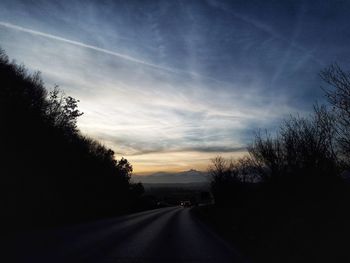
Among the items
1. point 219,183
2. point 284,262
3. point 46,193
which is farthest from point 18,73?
point 219,183

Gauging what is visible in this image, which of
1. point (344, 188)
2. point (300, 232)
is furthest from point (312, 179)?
point (300, 232)

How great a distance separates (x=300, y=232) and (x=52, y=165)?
96.1 ft

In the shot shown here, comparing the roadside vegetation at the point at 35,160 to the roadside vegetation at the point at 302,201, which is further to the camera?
the roadside vegetation at the point at 35,160

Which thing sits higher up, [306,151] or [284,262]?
[306,151]

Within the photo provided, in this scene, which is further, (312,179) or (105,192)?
(105,192)

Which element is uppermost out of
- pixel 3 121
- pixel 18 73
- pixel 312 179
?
pixel 18 73

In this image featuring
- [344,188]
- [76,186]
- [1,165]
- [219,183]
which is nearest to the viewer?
[344,188]

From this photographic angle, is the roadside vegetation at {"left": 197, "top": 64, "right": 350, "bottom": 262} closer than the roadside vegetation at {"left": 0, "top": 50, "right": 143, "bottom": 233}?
Yes

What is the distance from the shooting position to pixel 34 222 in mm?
28641

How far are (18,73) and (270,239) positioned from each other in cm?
3296

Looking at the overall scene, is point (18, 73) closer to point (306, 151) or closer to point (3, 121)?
point (3, 121)

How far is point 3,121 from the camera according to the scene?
107 ft

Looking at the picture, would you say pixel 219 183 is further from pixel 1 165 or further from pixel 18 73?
pixel 1 165

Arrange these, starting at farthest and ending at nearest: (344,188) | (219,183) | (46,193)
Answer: (219,183)
(46,193)
(344,188)
